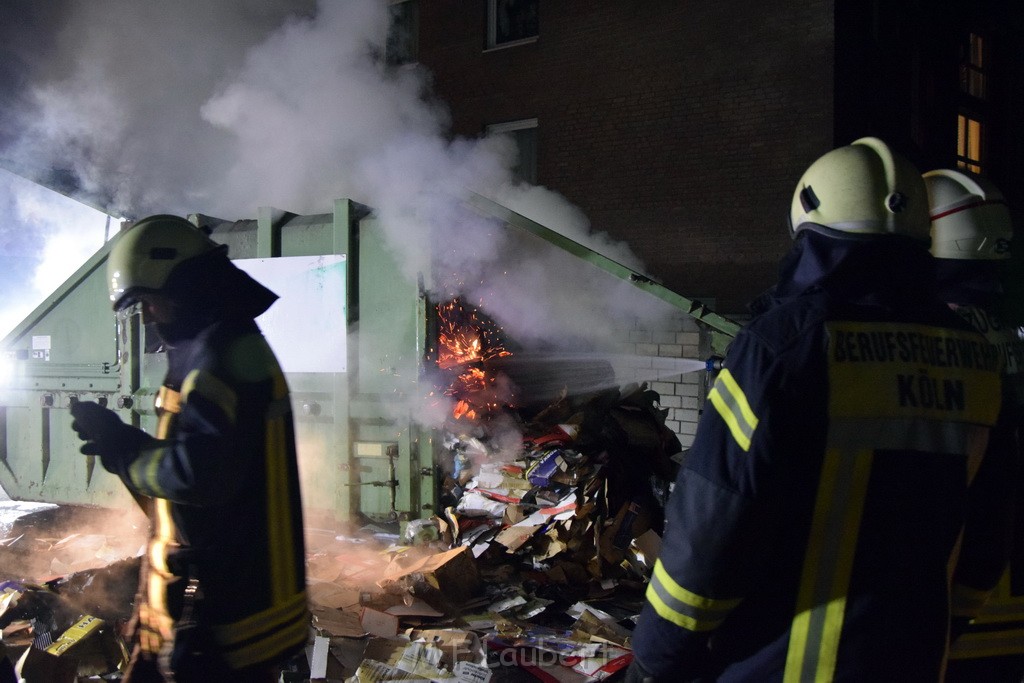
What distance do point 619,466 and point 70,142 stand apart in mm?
6027

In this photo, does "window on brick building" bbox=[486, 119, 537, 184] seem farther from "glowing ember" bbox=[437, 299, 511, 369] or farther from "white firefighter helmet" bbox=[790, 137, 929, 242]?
"white firefighter helmet" bbox=[790, 137, 929, 242]

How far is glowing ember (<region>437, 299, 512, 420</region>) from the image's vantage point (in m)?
4.98

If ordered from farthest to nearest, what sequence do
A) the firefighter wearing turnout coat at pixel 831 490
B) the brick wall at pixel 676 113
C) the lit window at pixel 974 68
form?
the lit window at pixel 974 68
the brick wall at pixel 676 113
the firefighter wearing turnout coat at pixel 831 490

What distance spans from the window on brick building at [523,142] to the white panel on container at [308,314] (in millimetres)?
6054

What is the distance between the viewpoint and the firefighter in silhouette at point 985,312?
2.06m

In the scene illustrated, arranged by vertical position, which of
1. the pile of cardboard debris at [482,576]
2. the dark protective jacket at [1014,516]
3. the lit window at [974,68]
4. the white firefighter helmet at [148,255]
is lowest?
the pile of cardboard debris at [482,576]

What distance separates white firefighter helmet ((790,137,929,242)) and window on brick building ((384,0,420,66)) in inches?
352

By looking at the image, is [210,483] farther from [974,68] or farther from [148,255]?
[974,68]

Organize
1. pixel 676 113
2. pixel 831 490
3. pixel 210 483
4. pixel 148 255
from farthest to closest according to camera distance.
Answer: pixel 676 113 < pixel 148 255 < pixel 210 483 < pixel 831 490

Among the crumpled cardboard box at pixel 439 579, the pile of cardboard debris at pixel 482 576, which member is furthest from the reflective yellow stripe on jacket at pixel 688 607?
the crumpled cardboard box at pixel 439 579

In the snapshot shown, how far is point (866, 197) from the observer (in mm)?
1527

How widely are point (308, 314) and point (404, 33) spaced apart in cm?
733

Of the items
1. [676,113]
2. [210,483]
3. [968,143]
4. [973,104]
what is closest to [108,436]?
→ [210,483]

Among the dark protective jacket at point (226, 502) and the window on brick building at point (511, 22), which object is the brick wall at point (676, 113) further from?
the dark protective jacket at point (226, 502)
